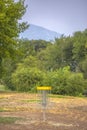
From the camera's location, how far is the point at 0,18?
19141 millimetres

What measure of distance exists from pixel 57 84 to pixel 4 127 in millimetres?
30765

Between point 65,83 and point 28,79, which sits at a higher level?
point 28,79

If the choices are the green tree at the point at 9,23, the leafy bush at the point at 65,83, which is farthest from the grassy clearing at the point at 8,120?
the leafy bush at the point at 65,83

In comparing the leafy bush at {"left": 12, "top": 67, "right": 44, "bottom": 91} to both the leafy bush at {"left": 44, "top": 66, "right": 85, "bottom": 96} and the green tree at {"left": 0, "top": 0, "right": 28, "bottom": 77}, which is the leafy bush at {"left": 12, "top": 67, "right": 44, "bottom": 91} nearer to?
the leafy bush at {"left": 44, "top": 66, "right": 85, "bottom": 96}

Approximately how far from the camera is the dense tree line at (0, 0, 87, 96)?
22500 millimetres

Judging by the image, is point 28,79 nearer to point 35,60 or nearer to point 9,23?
point 35,60

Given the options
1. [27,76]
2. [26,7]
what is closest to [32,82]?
[27,76]

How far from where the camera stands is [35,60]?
59.2m

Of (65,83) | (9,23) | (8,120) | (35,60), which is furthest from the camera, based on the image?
(35,60)

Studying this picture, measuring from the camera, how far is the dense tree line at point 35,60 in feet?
73.8

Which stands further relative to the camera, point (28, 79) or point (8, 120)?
point (28, 79)

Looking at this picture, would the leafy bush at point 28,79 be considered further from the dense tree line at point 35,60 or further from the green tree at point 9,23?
the green tree at point 9,23

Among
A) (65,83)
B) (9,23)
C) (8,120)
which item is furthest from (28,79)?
(8,120)

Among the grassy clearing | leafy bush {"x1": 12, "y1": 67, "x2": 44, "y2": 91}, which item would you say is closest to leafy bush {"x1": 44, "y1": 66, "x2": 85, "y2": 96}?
leafy bush {"x1": 12, "y1": 67, "x2": 44, "y2": 91}
